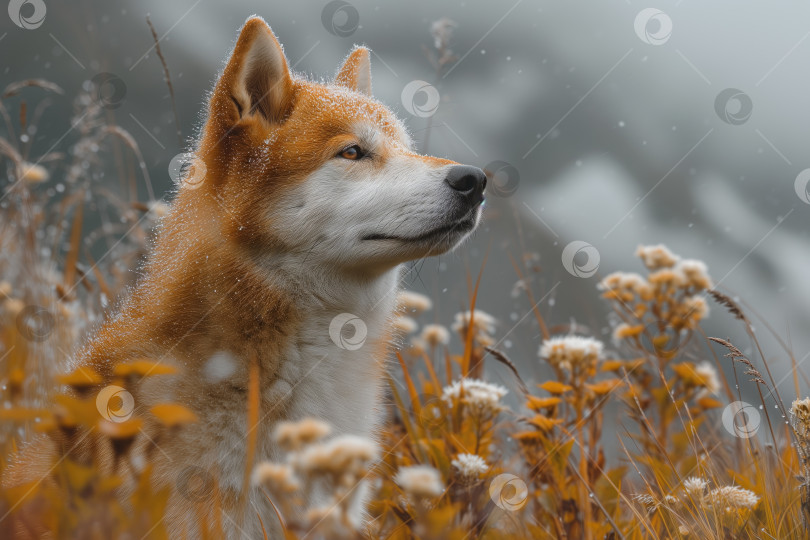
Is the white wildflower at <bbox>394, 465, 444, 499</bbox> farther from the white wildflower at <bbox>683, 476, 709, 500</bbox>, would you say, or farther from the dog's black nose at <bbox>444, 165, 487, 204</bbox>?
the dog's black nose at <bbox>444, 165, 487, 204</bbox>

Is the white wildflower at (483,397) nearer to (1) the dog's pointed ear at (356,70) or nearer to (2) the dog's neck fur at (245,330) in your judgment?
(2) the dog's neck fur at (245,330)

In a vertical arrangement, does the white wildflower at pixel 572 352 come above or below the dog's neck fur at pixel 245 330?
above

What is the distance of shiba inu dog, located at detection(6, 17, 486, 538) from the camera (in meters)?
1.90

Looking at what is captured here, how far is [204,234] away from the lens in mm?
2248

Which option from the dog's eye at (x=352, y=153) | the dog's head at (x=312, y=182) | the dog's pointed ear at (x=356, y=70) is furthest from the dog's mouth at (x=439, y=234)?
the dog's pointed ear at (x=356, y=70)

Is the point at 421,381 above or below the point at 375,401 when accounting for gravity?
below

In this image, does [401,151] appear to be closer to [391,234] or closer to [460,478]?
[391,234]

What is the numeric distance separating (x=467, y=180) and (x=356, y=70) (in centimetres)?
109

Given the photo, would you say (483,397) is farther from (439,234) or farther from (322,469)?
(322,469)

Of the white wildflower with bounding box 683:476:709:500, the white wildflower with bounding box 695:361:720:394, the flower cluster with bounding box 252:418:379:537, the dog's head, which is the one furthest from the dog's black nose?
the white wildflower with bounding box 695:361:720:394

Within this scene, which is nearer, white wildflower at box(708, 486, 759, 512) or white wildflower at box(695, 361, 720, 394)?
white wildflower at box(708, 486, 759, 512)

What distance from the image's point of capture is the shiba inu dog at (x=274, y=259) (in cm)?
190

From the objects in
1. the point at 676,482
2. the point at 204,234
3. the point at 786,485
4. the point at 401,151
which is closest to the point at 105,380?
the point at 204,234

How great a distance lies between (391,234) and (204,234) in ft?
2.15
